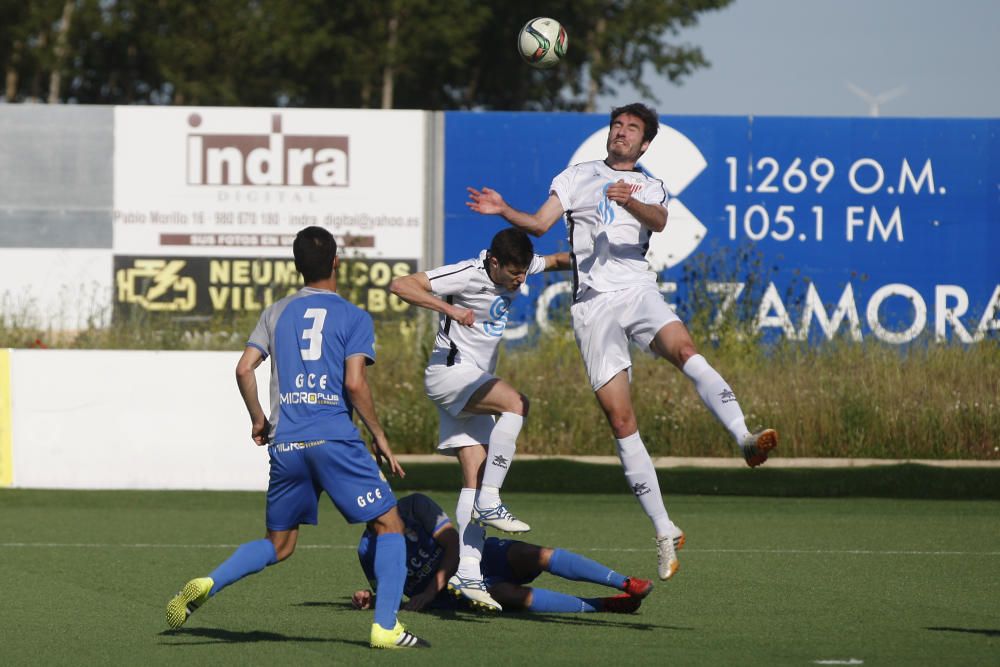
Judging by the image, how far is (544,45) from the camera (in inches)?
446

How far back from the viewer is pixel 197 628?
7.96 metres

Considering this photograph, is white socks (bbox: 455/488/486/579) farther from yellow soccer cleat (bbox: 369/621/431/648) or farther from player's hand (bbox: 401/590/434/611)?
yellow soccer cleat (bbox: 369/621/431/648)

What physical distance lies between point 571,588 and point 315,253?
3.15 m

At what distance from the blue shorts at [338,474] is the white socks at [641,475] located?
182 centimetres

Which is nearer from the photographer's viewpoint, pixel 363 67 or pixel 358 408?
pixel 358 408

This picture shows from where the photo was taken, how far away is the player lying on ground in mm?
8406

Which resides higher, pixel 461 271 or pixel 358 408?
pixel 461 271

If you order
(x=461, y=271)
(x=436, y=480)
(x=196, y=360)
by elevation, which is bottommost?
(x=436, y=480)

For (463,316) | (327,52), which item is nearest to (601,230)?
(463,316)

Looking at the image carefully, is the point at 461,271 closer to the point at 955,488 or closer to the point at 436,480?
the point at 436,480

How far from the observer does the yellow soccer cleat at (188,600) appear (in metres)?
7.30

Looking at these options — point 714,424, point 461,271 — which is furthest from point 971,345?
point 461,271

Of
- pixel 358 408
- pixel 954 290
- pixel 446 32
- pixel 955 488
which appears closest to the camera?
pixel 358 408

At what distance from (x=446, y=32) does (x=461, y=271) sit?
43.1 metres
